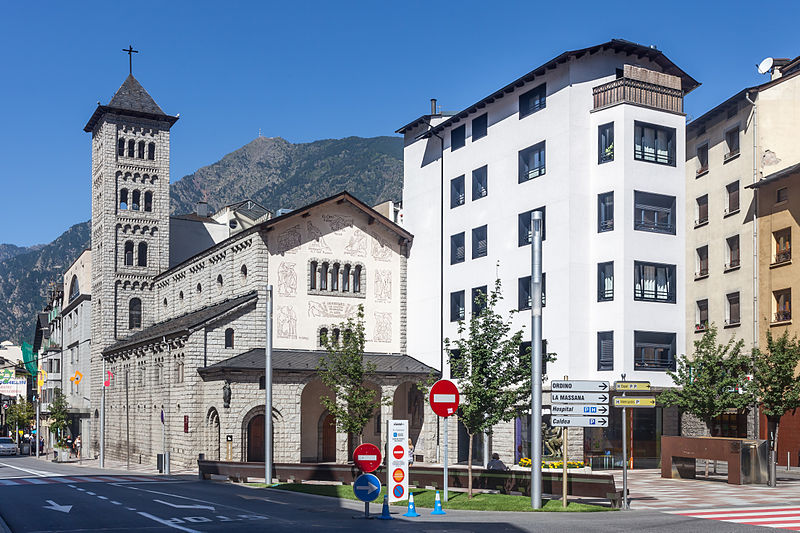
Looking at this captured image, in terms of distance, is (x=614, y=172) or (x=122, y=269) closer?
(x=614, y=172)

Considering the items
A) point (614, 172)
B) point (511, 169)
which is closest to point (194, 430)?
point (511, 169)

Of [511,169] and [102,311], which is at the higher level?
[511,169]

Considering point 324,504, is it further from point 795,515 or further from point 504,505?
point 795,515

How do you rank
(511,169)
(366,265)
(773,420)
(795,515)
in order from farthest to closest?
(366,265) < (511,169) < (773,420) < (795,515)

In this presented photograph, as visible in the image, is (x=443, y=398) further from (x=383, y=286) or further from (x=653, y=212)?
(x=383, y=286)

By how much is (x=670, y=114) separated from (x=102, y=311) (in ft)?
161

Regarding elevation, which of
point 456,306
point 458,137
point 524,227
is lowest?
point 456,306

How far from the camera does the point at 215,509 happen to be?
24.5 m

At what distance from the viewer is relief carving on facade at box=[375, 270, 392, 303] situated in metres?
60.2

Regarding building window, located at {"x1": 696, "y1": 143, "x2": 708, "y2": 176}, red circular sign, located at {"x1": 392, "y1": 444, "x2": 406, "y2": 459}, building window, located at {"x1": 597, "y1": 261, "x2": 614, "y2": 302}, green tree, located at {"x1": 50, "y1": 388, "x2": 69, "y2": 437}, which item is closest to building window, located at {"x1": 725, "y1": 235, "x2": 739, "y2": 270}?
building window, located at {"x1": 696, "y1": 143, "x2": 708, "y2": 176}

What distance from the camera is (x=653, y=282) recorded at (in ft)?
150

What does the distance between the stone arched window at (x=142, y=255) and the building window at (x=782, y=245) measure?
165ft

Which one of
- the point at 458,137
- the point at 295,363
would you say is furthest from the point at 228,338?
the point at 458,137

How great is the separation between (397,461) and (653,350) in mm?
24732
